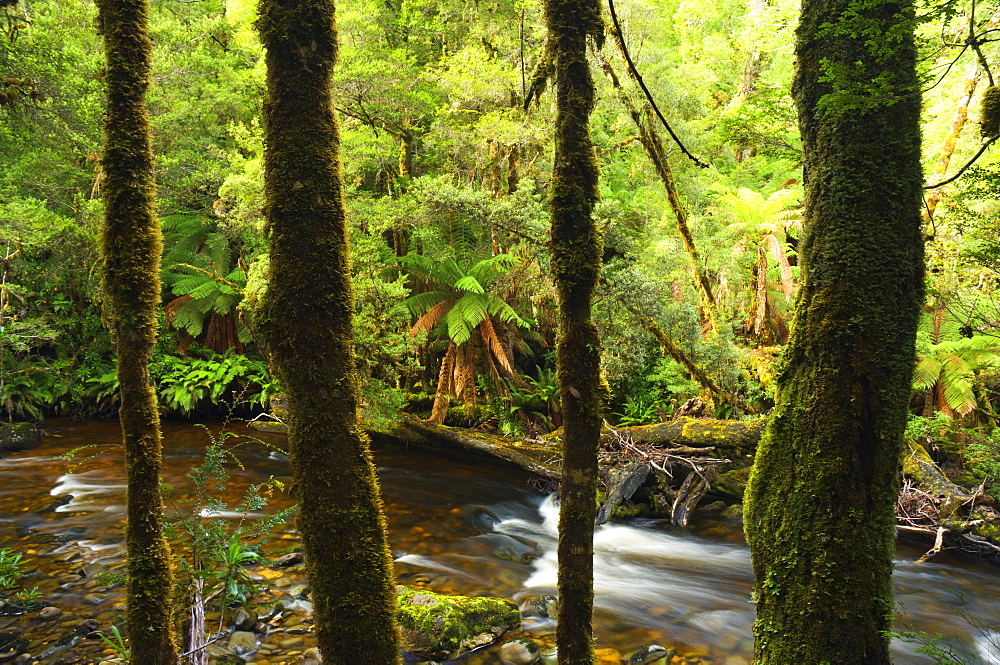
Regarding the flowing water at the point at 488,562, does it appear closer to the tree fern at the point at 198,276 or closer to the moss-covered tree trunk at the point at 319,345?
the moss-covered tree trunk at the point at 319,345

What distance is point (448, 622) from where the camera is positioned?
15.4 ft

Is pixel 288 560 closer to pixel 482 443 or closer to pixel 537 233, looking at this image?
pixel 482 443

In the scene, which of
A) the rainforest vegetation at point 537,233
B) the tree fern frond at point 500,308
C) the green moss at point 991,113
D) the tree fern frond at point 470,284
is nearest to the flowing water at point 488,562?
the rainforest vegetation at point 537,233

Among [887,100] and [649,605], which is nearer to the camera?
[887,100]

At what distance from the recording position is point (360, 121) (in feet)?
35.9

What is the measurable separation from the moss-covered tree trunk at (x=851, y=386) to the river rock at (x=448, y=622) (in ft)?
7.91

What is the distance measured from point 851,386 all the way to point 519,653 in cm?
325

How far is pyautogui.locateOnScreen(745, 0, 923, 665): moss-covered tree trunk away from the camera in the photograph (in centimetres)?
295

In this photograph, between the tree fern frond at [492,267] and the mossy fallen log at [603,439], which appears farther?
the tree fern frond at [492,267]

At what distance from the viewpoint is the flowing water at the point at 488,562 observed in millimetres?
5039

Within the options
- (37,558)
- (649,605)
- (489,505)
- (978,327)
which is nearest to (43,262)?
(37,558)

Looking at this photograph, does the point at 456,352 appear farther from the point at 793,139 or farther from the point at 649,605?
the point at 793,139

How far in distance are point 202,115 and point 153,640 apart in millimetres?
13687

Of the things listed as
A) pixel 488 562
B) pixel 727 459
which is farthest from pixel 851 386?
pixel 727 459
